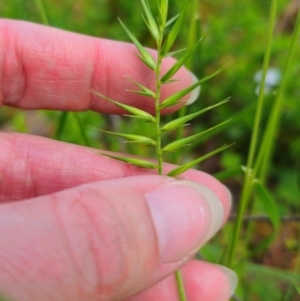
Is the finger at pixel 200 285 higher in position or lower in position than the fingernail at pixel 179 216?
lower

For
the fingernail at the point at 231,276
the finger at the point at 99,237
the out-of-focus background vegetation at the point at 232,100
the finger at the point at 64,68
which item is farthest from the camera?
the out-of-focus background vegetation at the point at 232,100

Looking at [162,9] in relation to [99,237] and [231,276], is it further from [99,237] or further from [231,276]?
[231,276]

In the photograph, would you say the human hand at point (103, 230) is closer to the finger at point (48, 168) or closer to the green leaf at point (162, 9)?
the finger at point (48, 168)

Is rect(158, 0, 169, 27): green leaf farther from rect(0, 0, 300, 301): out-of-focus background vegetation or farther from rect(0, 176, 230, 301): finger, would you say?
rect(0, 0, 300, 301): out-of-focus background vegetation

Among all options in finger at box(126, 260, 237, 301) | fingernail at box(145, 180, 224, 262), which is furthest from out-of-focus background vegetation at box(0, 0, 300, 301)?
fingernail at box(145, 180, 224, 262)

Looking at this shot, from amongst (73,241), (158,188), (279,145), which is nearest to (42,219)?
(73,241)

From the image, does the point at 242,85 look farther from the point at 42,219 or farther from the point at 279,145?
the point at 42,219

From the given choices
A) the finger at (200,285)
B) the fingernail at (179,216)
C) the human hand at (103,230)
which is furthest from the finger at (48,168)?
the fingernail at (179,216)
